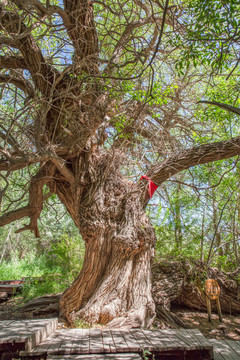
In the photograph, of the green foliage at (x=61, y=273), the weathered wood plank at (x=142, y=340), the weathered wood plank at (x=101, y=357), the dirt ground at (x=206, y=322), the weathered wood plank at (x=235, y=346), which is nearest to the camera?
the weathered wood plank at (x=101, y=357)

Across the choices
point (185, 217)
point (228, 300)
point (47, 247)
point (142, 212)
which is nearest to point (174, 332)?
point (142, 212)

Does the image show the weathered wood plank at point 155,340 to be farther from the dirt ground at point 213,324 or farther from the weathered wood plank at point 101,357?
the dirt ground at point 213,324

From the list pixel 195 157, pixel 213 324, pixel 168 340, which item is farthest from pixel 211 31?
pixel 213 324

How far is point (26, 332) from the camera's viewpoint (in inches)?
124

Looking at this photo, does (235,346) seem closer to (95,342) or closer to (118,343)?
(118,343)

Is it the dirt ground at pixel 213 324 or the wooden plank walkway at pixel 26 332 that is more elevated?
the wooden plank walkway at pixel 26 332

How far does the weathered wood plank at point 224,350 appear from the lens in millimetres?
3176

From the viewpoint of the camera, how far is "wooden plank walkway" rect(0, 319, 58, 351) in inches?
115

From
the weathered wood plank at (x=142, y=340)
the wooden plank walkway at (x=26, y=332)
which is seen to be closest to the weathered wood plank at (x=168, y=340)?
the weathered wood plank at (x=142, y=340)

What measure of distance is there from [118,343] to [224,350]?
4.30 feet

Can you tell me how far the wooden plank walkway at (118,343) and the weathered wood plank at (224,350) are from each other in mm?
186

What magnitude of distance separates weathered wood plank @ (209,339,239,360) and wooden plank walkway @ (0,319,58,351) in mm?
2055

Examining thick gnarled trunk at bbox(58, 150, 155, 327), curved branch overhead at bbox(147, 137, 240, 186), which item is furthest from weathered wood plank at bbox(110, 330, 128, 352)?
curved branch overhead at bbox(147, 137, 240, 186)

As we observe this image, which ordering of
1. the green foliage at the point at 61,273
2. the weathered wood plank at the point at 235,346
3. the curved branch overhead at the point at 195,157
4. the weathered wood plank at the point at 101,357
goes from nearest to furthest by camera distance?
the weathered wood plank at the point at 101,357 < the weathered wood plank at the point at 235,346 < the curved branch overhead at the point at 195,157 < the green foliage at the point at 61,273
